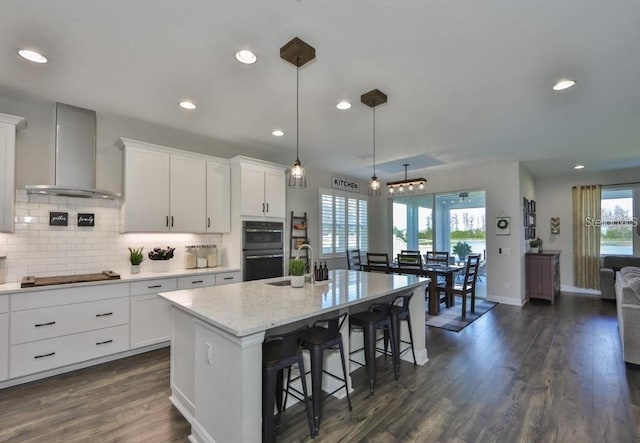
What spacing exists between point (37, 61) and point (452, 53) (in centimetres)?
321

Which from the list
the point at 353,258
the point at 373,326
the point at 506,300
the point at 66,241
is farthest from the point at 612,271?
the point at 66,241

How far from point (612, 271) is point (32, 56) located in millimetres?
9048

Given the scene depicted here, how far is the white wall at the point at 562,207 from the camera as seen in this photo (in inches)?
271

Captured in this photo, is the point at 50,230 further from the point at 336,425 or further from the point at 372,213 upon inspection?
the point at 372,213

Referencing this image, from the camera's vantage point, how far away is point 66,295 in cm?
301

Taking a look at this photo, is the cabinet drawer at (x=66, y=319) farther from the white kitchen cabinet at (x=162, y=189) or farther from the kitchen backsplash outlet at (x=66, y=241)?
the white kitchen cabinet at (x=162, y=189)

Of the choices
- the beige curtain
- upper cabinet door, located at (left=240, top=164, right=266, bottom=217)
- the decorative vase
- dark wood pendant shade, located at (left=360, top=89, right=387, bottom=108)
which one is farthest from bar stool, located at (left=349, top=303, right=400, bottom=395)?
the beige curtain

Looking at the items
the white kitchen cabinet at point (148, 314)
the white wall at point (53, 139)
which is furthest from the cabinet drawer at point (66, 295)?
the white wall at point (53, 139)

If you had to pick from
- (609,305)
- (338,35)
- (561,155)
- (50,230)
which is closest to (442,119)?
(338,35)

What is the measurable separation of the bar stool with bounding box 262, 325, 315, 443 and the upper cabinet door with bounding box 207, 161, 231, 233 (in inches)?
102

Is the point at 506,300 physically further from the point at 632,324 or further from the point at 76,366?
the point at 76,366

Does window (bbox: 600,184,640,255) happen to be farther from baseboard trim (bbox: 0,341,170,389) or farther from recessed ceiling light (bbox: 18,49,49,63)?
recessed ceiling light (bbox: 18,49,49,63)

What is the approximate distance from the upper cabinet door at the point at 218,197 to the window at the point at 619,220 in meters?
7.77

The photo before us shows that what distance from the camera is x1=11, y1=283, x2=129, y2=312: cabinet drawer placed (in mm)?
2789
